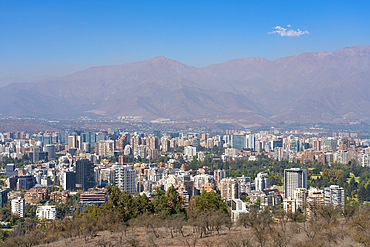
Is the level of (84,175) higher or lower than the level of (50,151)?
lower

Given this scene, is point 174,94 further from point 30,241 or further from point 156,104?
point 30,241

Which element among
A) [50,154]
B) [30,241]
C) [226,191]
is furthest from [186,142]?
[30,241]

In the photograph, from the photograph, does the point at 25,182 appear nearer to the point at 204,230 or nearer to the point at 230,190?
the point at 230,190

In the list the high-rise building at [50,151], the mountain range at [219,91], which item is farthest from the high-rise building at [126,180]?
the mountain range at [219,91]

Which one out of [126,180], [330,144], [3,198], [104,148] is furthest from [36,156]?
[330,144]

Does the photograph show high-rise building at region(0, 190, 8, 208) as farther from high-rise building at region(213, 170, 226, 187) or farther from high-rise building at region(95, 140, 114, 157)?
high-rise building at region(95, 140, 114, 157)

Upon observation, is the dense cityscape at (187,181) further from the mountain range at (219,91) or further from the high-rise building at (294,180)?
the mountain range at (219,91)

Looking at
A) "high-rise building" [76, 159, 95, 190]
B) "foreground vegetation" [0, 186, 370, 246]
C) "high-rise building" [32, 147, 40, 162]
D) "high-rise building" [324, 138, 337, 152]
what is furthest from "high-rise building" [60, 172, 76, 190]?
"high-rise building" [324, 138, 337, 152]
